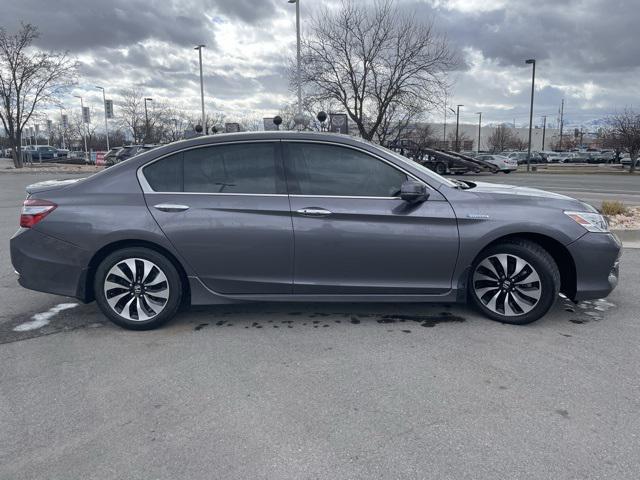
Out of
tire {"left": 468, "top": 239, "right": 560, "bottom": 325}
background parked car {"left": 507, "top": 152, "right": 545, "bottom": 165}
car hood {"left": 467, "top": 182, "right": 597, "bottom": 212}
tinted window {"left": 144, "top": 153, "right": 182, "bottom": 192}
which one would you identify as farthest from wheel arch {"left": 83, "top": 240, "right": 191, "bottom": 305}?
background parked car {"left": 507, "top": 152, "right": 545, "bottom": 165}

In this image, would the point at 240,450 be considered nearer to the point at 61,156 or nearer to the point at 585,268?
the point at 585,268

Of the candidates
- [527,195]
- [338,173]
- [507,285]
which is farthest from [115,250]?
[527,195]

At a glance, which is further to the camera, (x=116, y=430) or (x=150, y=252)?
(x=150, y=252)

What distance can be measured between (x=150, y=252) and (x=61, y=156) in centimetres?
6117

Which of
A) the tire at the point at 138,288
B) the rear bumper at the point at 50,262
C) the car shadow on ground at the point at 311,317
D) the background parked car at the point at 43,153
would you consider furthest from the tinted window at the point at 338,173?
the background parked car at the point at 43,153

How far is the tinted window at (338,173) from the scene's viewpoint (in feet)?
13.4

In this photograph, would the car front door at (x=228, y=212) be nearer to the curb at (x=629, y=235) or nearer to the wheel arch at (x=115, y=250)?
the wheel arch at (x=115, y=250)

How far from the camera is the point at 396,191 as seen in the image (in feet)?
A: 13.4

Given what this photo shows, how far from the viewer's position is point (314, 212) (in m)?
4.00

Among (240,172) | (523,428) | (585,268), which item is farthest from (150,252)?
(585,268)

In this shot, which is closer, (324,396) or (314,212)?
(324,396)

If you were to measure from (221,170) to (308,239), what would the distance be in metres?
0.96

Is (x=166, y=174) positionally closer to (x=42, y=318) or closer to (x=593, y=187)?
(x=42, y=318)

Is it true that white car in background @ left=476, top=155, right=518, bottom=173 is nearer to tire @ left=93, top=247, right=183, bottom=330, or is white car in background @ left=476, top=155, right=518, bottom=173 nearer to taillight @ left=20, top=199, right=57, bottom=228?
tire @ left=93, top=247, right=183, bottom=330
